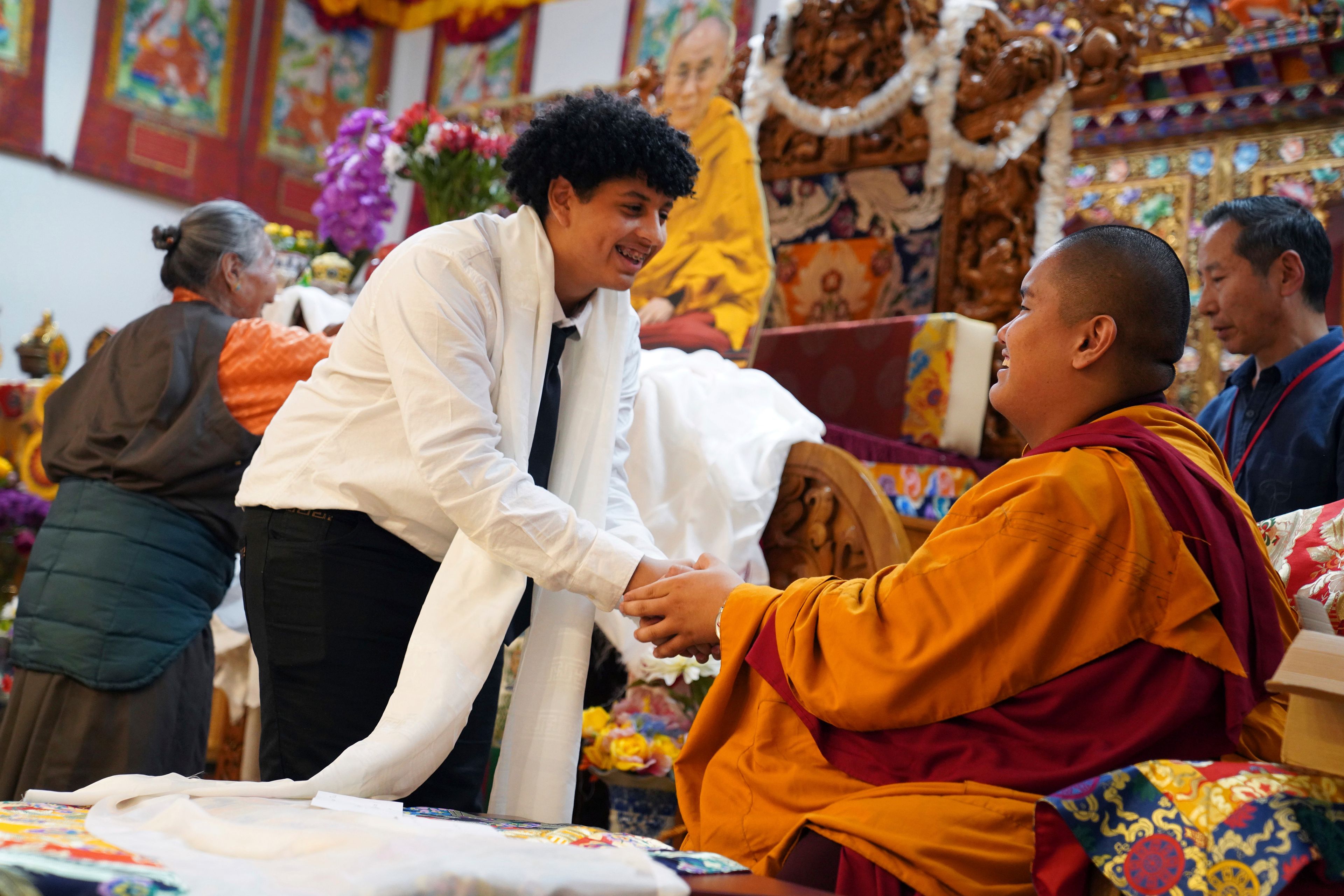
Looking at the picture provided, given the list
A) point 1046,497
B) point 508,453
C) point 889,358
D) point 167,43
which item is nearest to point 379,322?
point 508,453

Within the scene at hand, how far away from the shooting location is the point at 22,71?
7.20 m

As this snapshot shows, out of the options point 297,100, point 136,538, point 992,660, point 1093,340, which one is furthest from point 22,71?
point 992,660

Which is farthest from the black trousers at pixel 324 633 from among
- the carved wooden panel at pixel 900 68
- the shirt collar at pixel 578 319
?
the carved wooden panel at pixel 900 68

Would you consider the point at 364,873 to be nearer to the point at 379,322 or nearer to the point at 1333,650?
the point at 1333,650

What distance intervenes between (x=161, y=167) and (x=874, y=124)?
5671 millimetres

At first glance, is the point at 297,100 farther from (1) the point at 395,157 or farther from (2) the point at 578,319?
(2) the point at 578,319

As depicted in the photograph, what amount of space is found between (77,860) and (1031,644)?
913 mm

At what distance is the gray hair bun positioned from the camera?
2.58 metres

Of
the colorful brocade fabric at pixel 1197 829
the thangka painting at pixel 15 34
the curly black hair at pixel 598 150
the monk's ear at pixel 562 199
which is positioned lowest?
the colorful brocade fabric at pixel 1197 829

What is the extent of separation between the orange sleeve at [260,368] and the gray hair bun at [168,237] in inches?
12.4

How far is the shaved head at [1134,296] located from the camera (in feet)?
4.67

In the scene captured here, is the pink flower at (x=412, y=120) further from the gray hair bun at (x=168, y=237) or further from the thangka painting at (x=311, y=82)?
the thangka painting at (x=311, y=82)

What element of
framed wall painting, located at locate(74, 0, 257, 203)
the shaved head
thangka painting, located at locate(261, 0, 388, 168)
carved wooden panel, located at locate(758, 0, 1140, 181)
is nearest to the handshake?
the shaved head

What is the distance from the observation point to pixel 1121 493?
4.14 ft
